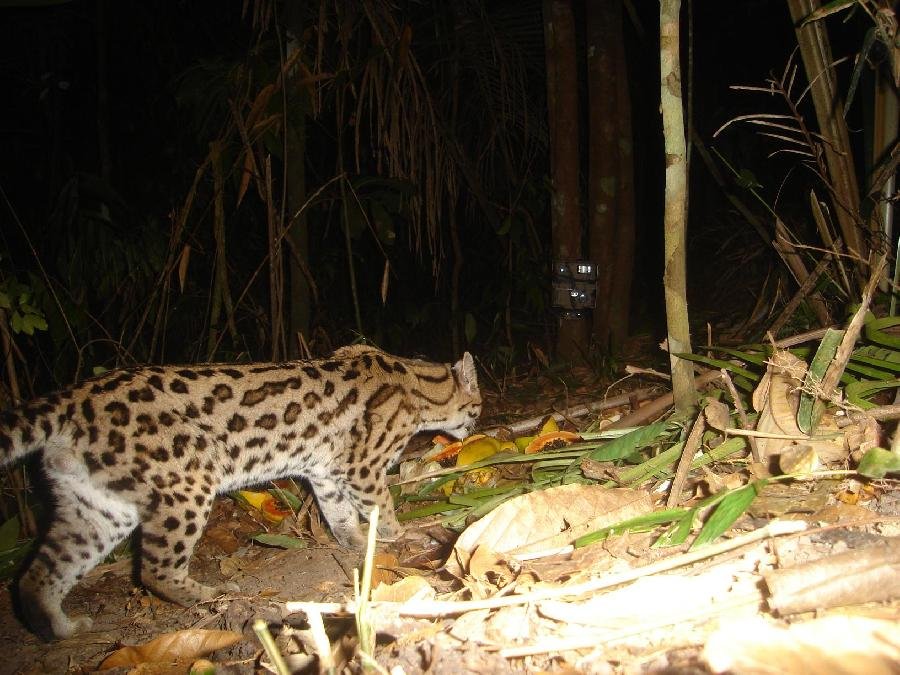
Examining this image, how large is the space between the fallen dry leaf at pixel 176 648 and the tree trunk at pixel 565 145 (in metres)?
4.80

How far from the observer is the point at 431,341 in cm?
974

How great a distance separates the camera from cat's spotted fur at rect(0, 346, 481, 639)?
370 cm

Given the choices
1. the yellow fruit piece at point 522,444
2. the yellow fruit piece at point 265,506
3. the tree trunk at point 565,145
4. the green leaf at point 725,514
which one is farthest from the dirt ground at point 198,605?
the tree trunk at point 565,145

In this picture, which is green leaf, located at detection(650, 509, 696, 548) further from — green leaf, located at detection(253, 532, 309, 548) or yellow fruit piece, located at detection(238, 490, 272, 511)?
yellow fruit piece, located at detection(238, 490, 272, 511)

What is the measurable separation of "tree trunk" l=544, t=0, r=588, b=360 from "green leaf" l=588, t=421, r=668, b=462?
3490 mm

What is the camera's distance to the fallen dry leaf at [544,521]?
267 centimetres

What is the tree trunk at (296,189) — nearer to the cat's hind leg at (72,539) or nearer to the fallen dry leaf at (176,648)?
the cat's hind leg at (72,539)

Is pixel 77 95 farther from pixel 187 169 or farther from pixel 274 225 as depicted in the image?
pixel 274 225

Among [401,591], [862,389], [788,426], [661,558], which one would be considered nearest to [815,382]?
[788,426]

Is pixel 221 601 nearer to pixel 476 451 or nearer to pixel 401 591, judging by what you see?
pixel 401 591

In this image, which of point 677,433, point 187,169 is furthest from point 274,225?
point 677,433

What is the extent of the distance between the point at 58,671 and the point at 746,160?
9.14 meters

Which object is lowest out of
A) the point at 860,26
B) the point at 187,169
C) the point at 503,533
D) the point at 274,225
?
the point at 503,533

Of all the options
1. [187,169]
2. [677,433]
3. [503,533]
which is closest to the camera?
[503,533]
